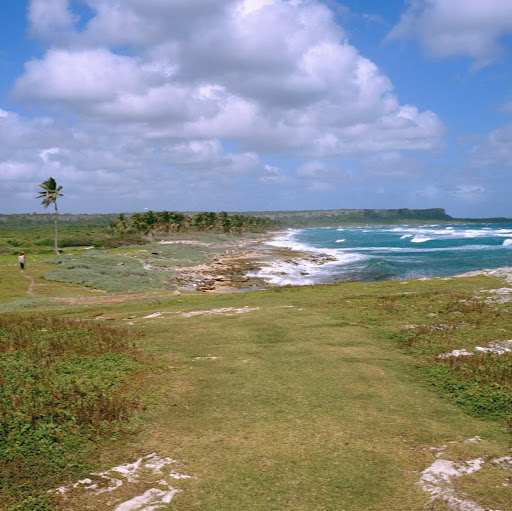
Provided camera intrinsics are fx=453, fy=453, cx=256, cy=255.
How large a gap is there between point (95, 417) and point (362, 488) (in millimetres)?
5911

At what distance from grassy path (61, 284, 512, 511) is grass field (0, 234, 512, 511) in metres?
0.04

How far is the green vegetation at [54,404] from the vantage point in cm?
816

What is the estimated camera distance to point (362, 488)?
317 inches

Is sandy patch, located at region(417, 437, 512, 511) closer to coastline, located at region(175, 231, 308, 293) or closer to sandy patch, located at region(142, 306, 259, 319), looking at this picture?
sandy patch, located at region(142, 306, 259, 319)

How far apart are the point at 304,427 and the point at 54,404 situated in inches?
231

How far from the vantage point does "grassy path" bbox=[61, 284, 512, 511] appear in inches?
309

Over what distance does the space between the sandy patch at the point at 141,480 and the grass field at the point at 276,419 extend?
33mm

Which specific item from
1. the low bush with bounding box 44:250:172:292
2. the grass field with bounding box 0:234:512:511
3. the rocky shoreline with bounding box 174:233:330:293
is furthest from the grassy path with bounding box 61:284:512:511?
the rocky shoreline with bounding box 174:233:330:293

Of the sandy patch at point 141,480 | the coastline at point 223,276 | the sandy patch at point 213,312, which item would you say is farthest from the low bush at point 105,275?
the sandy patch at point 141,480

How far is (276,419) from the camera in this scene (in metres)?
10.7

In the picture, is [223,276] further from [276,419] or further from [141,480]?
[141,480]

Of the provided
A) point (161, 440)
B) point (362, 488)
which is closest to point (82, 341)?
point (161, 440)

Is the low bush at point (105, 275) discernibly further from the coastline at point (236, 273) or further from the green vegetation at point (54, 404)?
the green vegetation at point (54, 404)

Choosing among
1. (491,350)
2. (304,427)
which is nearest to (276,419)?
(304,427)
